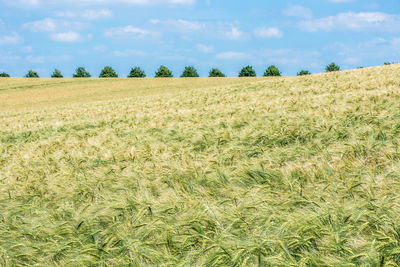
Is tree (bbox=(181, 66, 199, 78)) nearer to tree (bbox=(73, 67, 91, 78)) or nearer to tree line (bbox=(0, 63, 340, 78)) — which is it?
tree line (bbox=(0, 63, 340, 78))

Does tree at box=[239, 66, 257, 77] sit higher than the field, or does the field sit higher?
tree at box=[239, 66, 257, 77]

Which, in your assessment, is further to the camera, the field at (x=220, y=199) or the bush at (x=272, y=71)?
the bush at (x=272, y=71)

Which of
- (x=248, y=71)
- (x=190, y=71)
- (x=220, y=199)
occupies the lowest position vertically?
(x=220, y=199)

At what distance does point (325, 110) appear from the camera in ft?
23.8

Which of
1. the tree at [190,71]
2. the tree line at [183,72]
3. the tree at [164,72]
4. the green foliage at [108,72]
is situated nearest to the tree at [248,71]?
the tree line at [183,72]

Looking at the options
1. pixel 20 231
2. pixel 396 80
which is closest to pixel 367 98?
pixel 396 80

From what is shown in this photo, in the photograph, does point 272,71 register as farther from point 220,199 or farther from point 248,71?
point 220,199

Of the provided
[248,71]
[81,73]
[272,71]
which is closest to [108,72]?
[81,73]

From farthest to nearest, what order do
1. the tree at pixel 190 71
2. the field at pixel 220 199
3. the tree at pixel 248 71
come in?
the tree at pixel 190 71 → the tree at pixel 248 71 → the field at pixel 220 199

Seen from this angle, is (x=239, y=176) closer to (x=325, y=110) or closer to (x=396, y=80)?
(x=325, y=110)

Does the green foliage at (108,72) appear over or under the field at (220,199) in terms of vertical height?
over

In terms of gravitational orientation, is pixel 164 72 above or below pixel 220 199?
above

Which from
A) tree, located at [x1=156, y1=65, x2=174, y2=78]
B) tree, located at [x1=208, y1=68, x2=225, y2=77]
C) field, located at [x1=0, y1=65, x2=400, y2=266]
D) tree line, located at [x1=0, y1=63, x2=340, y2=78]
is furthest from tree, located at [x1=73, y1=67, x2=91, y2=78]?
field, located at [x1=0, y1=65, x2=400, y2=266]

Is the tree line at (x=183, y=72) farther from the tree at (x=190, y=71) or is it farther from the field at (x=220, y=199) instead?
the field at (x=220, y=199)
